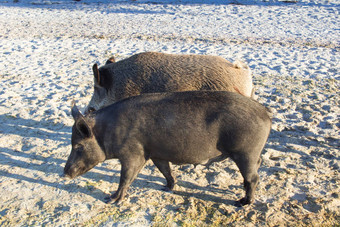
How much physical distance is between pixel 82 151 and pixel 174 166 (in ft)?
5.02

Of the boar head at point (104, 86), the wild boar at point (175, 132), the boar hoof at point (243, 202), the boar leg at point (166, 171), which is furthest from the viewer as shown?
the boar head at point (104, 86)

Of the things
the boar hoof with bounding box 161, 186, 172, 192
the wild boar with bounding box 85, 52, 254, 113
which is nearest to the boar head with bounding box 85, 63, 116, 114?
the wild boar with bounding box 85, 52, 254, 113

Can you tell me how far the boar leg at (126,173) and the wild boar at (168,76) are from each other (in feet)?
3.73

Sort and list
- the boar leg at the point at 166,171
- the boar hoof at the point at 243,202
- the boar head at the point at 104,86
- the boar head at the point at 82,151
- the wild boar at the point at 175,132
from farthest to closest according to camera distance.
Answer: the boar head at the point at 104,86
the boar leg at the point at 166,171
the boar hoof at the point at 243,202
the boar head at the point at 82,151
the wild boar at the point at 175,132

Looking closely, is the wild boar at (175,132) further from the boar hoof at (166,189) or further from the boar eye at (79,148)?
the boar hoof at (166,189)

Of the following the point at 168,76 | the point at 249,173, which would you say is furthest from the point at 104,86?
the point at 249,173

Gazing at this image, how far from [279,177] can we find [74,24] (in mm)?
12488

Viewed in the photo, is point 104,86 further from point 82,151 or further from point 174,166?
point 174,166

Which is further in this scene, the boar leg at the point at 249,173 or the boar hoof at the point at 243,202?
the boar hoof at the point at 243,202

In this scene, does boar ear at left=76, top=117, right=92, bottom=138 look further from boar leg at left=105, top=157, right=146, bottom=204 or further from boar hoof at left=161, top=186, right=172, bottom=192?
boar hoof at left=161, top=186, right=172, bottom=192

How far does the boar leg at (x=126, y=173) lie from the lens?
3889 millimetres

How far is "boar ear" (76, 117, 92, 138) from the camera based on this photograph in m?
3.73

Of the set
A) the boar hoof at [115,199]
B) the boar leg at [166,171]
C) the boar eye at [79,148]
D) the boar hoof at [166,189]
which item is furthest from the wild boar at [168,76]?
the boar hoof at [115,199]

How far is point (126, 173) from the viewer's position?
12.9 feet
